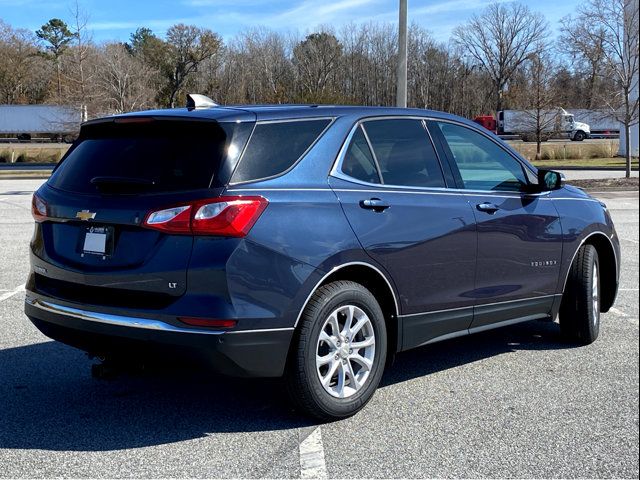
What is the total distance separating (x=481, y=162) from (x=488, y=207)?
0.49 m

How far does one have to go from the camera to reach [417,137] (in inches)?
194

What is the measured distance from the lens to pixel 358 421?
4262mm

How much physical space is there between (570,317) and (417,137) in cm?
200

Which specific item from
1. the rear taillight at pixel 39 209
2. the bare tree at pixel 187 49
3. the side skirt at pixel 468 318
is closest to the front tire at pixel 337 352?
the side skirt at pixel 468 318

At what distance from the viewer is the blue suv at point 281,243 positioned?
379 centimetres

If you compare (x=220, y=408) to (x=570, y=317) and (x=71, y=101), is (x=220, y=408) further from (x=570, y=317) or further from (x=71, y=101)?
(x=71, y=101)

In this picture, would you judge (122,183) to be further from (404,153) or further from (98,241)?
(404,153)

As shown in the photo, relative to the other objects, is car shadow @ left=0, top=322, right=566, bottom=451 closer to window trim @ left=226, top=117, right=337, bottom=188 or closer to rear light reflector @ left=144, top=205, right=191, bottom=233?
rear light reflector @ left=144, top=205, right=191, bottom=233

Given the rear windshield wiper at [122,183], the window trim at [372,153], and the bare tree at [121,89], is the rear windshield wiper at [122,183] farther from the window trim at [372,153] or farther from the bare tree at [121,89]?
the bare tree at [121,89]

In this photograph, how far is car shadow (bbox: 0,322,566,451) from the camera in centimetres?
405

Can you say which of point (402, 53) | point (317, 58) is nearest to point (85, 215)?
point (402, 53)

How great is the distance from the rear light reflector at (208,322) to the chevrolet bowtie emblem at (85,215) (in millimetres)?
840

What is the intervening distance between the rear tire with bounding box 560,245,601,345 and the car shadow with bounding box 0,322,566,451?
8.7 inches

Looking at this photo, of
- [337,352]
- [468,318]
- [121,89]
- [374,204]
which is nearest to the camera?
[337,352]
